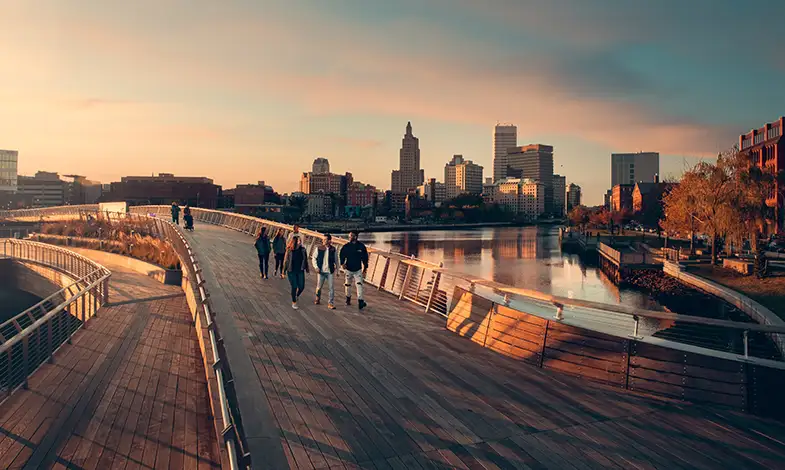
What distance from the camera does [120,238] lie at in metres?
28.2

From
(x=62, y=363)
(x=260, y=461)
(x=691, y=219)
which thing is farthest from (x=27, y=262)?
(x=691, y=219)

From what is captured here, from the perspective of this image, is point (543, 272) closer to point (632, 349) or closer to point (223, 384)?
point (632, 349)

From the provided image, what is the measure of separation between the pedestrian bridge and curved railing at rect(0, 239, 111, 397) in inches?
11.5

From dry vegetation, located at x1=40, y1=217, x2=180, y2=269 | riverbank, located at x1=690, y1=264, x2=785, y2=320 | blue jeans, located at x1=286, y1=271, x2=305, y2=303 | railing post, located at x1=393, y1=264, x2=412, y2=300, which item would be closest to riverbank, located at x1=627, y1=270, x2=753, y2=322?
riverbank, located at x1=690, y1=264, x2=785, y2=320

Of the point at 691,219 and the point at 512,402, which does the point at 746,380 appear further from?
the point at 691,219

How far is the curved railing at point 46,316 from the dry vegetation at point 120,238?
2582mm

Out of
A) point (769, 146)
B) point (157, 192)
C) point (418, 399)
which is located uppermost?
point (769, 146)

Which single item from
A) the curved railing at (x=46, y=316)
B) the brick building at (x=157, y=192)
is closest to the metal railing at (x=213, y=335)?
the curved railing at (x=46, y=316)

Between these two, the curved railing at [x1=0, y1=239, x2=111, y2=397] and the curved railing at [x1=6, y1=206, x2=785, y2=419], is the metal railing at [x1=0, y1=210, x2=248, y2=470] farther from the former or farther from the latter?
the curved railing at [x1=6, y1=206, x2=785, y2=419]

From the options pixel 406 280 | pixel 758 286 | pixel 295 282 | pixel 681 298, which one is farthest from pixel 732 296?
pixel 295 282

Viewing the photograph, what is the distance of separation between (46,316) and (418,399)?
615 cm

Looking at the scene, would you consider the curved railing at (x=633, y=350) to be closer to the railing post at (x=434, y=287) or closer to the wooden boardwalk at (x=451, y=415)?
the wooden boardwalk at (x=451, y=415)

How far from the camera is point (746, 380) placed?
5.86 metres

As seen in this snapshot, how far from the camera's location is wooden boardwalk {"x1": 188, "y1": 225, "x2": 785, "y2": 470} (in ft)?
15.4
